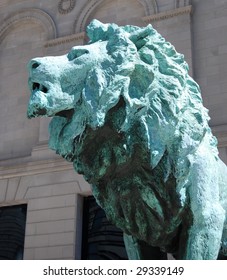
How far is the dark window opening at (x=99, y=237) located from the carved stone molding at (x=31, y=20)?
635cm

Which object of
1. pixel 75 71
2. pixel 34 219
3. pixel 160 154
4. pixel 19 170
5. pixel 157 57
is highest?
pixel 19 170

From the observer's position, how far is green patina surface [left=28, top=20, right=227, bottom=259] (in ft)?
9.77

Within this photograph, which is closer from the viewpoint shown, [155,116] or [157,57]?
[155,116]

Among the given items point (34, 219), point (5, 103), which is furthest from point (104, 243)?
point (5, 103)

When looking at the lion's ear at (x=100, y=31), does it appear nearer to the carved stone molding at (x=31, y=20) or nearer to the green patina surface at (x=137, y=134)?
the green patina surface at (x=137, y=134)

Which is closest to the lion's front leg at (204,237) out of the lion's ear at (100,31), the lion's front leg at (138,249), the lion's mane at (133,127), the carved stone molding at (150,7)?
the lion's mane at (133,127)

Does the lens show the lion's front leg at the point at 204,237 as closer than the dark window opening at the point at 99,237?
Yes

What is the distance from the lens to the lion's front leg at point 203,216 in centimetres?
320

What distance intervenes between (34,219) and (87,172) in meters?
10.5

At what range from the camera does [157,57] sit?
3389mm

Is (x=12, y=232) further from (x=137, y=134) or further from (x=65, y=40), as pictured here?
(x=137, y=134)

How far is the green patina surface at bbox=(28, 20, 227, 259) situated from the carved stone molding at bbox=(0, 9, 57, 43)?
516 inches

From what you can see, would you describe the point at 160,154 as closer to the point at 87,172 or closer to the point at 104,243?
the point at 87,172

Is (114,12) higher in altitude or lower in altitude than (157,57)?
higher
